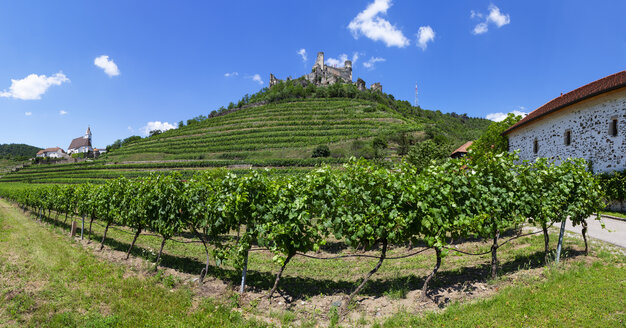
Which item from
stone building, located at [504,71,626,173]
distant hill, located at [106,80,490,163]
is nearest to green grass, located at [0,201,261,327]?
stone building, located at [504,71,626,173]

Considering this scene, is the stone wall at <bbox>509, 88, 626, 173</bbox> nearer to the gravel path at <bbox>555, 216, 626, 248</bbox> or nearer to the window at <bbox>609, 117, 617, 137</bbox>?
the window at <bbox>609, 117, 617, 137</bbox>

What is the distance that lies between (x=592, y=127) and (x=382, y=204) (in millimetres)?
21195

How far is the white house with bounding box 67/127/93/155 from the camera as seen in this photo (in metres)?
119

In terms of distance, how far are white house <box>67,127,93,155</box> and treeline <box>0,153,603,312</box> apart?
14537cm

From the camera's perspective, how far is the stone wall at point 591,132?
16469 millimetres

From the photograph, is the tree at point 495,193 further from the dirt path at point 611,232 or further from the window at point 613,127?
the window at point 613,127

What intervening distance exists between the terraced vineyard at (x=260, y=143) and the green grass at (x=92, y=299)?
29.7 m

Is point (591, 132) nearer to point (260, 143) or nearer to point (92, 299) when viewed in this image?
point (92, 299)

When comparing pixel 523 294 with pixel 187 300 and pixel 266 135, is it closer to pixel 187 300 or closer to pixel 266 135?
pixel 187 300

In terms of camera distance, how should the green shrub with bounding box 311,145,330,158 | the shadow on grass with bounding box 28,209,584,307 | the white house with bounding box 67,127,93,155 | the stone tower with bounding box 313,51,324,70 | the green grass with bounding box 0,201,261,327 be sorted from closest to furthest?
the green grass with bounding box 0,201,261,327 → the shadow on grass with bounding box 28,209,584,307 → the green shrub with bounding box 311,145,330,158 → the white house with bounding box 67,127,93,155 → the stone tower with bounding box 313,51,324,70

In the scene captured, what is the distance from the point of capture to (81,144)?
120688mm

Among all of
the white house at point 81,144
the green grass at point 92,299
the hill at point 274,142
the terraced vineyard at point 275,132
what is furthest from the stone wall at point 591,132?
the white house at point 81,144

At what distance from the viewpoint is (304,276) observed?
810 cm

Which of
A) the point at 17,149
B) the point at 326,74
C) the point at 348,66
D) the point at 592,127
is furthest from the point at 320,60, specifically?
the point at 17,149
